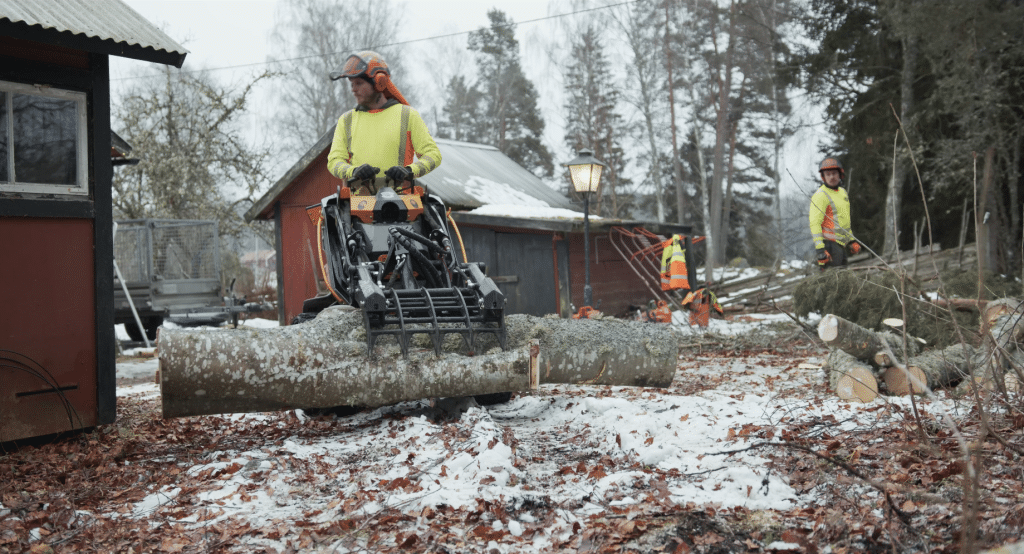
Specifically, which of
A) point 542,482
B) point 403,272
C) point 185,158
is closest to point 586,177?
point 403,272

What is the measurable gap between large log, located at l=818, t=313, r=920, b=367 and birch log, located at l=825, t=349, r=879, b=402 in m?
0.11

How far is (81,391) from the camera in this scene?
18.6 ft

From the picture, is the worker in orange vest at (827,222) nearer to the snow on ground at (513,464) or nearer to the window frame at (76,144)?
the snow on ground at (513,464)

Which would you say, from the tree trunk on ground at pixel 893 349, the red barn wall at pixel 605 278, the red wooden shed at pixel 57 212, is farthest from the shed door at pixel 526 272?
the red wooden shed at pixel 57 212

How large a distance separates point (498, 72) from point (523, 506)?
35.5 m

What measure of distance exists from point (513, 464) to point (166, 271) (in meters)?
13.7

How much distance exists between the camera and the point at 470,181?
17.4m

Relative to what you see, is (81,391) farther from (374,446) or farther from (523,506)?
(523,506)

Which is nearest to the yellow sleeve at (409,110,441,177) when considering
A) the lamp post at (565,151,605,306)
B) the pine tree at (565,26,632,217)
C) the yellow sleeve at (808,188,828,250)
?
the yellow sleeve at (808,188,828,250)

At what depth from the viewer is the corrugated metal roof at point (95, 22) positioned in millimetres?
5211

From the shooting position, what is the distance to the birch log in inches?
238

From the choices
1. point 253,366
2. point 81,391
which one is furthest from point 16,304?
point 253,366

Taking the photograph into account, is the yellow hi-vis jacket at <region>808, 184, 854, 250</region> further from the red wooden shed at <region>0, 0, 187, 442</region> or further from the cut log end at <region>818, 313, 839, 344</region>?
the red wooden shed at <region>0, 0, 187, 442</region>

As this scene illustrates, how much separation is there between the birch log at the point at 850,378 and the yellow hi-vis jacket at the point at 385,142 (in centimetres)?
357
